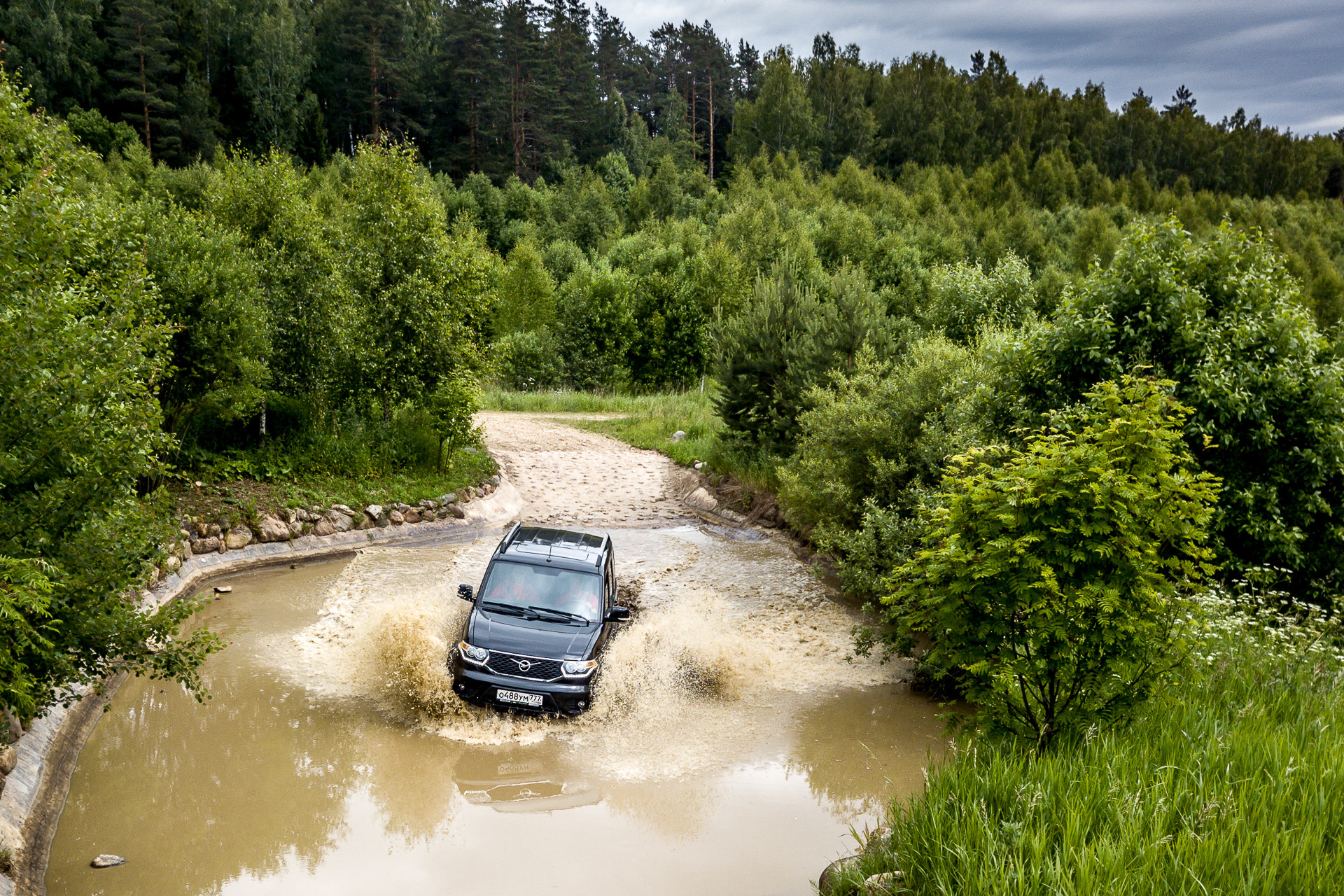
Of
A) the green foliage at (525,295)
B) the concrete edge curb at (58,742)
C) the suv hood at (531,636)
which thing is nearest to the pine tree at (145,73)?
the green foliage at (525,295)

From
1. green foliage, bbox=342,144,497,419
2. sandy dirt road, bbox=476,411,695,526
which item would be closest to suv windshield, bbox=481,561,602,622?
sandy dirt road, bbox=476,411,695,526

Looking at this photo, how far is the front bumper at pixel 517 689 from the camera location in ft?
35.1

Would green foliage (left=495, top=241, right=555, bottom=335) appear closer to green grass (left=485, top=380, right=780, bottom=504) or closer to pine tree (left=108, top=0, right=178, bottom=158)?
green grass (left=485, top=380, right=780, bottom=504)

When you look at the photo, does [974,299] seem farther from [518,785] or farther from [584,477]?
[518,785]

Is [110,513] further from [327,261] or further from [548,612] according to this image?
[327,261]

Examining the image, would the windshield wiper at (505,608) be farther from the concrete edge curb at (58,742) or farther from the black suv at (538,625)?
the concrete edge curb at (58,742)

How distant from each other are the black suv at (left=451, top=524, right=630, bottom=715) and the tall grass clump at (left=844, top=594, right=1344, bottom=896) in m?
4.94

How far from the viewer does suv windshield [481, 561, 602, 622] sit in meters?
11.6

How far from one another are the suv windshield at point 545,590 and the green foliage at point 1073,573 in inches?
218

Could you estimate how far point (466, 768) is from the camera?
32.8ft

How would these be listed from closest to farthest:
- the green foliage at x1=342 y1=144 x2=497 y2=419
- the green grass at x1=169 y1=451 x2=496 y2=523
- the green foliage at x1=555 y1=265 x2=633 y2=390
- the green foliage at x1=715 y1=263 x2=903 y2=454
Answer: the green grass at x1=169 y1=451 x2=496 y2=523, the green foliage at x1=342 y1=144 x2=497 y2=419, the green foliage at x1=715 y1=263 x2=903 y2=454, the green foliage at x1=555 y1=265 x2=633 y2=390

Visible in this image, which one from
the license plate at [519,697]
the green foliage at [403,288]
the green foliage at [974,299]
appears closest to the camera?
the license plate at [519,697]

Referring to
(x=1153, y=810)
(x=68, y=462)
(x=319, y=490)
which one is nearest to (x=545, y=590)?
(x=68, y=462)

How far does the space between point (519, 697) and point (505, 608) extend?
4.26ft
